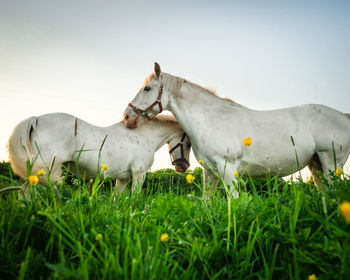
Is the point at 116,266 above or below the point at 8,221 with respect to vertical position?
above

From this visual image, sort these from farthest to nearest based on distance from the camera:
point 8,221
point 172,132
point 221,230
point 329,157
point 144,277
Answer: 1. point 172,132
2. point 329,157
3. point 221,230
4. point 8,221
5. point 144,277

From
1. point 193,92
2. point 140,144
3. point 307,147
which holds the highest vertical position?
point 193,92

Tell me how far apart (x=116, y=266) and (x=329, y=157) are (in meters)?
3.92

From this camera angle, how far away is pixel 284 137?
3844 millimetres

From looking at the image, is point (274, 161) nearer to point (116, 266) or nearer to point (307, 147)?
point (307, 147)

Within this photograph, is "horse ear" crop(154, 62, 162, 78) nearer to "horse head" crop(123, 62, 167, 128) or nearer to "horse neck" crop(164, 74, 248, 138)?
"horse head" crop(123, 62, 167, 128)

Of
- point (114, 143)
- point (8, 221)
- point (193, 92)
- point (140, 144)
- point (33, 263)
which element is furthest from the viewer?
point (140, 144)

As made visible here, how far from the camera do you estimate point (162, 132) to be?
5.52 metres

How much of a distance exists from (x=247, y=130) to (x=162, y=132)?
7.27 ft

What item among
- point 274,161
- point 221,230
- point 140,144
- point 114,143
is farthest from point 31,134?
point 274,161

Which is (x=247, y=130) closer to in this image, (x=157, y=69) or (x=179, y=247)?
(x=157, y=69)

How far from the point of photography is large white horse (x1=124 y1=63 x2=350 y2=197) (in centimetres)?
374

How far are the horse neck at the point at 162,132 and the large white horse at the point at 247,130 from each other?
117 centimetres

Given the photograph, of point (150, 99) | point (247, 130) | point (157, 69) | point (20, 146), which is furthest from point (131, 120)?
point (247, 130)
